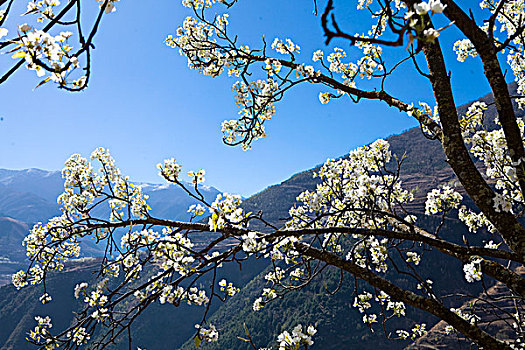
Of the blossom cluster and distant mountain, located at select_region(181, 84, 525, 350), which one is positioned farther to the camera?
distant mountain, located at select_region(181, 84, 525, 350)

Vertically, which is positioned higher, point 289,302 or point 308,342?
point 308,342

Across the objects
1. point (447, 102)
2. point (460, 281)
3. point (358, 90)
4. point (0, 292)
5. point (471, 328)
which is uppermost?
point (358, 90)

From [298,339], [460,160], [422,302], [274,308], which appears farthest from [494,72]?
[274,308]

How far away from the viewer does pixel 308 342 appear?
260 centimetres

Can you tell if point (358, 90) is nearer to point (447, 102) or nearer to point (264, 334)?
point (447, 102)

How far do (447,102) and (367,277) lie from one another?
7.33 ft

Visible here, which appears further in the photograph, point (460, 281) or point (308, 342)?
point (460, 281)

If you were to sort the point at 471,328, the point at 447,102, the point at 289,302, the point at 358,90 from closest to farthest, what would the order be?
1. the point at 471,328
2. the point at 447,102
3. the point at 358,90
4. the point at 289,302

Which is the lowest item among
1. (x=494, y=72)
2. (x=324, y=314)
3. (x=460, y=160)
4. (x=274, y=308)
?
(x=324, y=314)

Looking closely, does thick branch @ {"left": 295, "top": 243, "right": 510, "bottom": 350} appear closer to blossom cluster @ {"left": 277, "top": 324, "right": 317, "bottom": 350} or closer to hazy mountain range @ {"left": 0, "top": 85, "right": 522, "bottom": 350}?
blossom cluster @ {"left": 277, "top": 324, "right": 317, "bottom": 350}

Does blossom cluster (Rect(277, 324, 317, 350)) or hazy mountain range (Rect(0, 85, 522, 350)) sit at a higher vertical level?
Result: blossom cluster (Rect(277, 324, 317, 350))

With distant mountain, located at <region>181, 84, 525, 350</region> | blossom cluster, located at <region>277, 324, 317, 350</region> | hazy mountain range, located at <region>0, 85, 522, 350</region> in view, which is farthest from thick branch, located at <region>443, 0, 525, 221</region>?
distant mountain, located at <region>181, 84, 525, 350</region>

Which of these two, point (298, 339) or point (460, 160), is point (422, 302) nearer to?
point (460, 160)

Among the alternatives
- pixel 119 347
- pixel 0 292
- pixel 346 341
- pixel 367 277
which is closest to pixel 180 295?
pixel 367 277
